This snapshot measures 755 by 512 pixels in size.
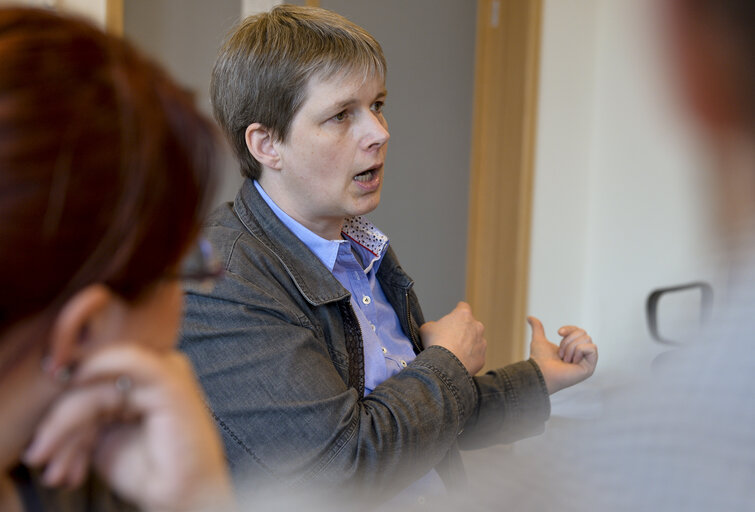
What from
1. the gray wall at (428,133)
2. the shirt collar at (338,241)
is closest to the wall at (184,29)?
the gray wall at (428,133)

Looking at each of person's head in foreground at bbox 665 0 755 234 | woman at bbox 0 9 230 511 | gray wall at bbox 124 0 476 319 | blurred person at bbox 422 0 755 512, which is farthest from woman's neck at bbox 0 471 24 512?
gray wall at bbox 124 0 476 319

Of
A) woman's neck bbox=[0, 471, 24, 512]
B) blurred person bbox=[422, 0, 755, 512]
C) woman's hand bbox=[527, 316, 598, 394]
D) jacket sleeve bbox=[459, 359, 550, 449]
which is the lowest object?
jacket sleeve bbox=[459, 359, 550, 449]

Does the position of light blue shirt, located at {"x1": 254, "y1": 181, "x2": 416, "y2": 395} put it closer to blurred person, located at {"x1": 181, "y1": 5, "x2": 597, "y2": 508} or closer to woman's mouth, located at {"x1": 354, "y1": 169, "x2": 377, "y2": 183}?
→ blurred person, located at {"x1": 181, "y1": 5, "x2": 597, "y2": 508}

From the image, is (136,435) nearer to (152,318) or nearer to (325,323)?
(152,318)

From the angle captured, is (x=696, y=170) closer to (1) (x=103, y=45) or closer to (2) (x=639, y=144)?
(1) (x=103, y=45)

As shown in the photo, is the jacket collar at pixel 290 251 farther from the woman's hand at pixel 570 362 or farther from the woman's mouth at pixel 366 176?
the woman's hand at pixel 570 362

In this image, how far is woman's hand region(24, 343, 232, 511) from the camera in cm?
48

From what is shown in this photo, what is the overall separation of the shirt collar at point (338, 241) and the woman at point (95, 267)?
2.38ft

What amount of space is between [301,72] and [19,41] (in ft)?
2.68

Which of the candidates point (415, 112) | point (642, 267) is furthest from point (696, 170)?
point (642, 267)

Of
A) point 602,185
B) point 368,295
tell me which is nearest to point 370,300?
point 368,295

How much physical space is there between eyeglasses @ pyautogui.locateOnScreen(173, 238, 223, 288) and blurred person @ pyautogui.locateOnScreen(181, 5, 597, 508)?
1.61 ft

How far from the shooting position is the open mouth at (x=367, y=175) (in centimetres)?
131

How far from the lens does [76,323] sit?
45 cm
